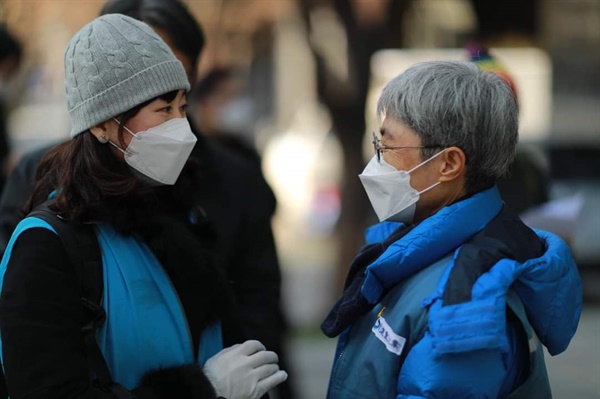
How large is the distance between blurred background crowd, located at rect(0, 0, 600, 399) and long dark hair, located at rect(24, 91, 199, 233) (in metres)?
1.70

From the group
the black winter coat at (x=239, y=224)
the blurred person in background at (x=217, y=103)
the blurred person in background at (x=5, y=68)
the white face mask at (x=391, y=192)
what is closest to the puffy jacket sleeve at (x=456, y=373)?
the white face mask at (x=391, y=192)

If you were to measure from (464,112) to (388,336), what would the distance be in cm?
55

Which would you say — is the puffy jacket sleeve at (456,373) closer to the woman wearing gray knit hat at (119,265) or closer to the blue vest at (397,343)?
the blue vest at (397,343)

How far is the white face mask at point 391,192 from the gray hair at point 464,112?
0.33 feet

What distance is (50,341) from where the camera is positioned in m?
2.13

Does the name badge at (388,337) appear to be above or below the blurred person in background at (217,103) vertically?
above

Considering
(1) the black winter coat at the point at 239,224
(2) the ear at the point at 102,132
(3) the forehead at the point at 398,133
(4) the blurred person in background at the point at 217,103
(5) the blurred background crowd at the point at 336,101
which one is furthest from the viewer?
(5) the blurred background crowd at the point at 336,101

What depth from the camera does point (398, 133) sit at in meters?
2.36

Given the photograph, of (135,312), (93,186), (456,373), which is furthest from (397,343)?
(93,186)

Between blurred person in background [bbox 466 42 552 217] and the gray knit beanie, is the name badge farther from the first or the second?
blurred person in background [bbox 466 42 552 217]

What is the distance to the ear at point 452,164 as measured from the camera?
2299mm

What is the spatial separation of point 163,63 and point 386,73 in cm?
1105

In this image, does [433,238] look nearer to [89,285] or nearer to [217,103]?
[89,285]

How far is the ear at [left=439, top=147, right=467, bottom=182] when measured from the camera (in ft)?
7.54
